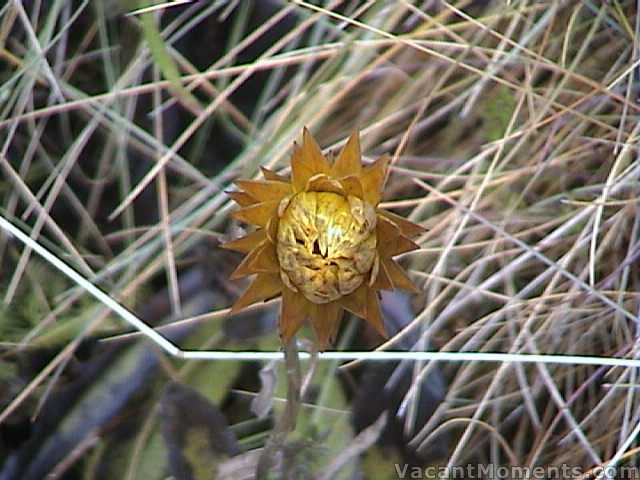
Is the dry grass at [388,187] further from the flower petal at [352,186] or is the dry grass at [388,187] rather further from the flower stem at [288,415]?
the flower petal at [352,186]

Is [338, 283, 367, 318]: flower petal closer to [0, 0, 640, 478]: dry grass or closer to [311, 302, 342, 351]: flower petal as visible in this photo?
[311, 302, 342, 351]: flower petal

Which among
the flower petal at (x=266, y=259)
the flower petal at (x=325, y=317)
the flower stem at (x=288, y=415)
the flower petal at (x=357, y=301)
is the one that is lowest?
the flower stem at (x=288, y=415)

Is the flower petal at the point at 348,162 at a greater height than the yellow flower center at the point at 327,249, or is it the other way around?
the flower petal at the point at 348,162

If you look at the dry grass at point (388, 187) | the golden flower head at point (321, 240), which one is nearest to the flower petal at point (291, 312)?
the golden flower head at point (321, 240)

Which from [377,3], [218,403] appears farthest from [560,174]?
[218,403]

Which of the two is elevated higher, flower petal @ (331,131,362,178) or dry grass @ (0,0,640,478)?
flower petal @ (331,131,362,178)

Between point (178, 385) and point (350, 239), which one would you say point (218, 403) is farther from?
point (350, 239)

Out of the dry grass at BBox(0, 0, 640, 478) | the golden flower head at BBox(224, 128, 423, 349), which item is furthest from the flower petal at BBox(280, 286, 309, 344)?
the dry grass at BBox(0, 0, 640, 478)

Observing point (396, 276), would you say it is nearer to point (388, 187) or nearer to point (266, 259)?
point (266, 259)

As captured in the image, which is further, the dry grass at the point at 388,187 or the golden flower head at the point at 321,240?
the dry grass at the point at 388,187
